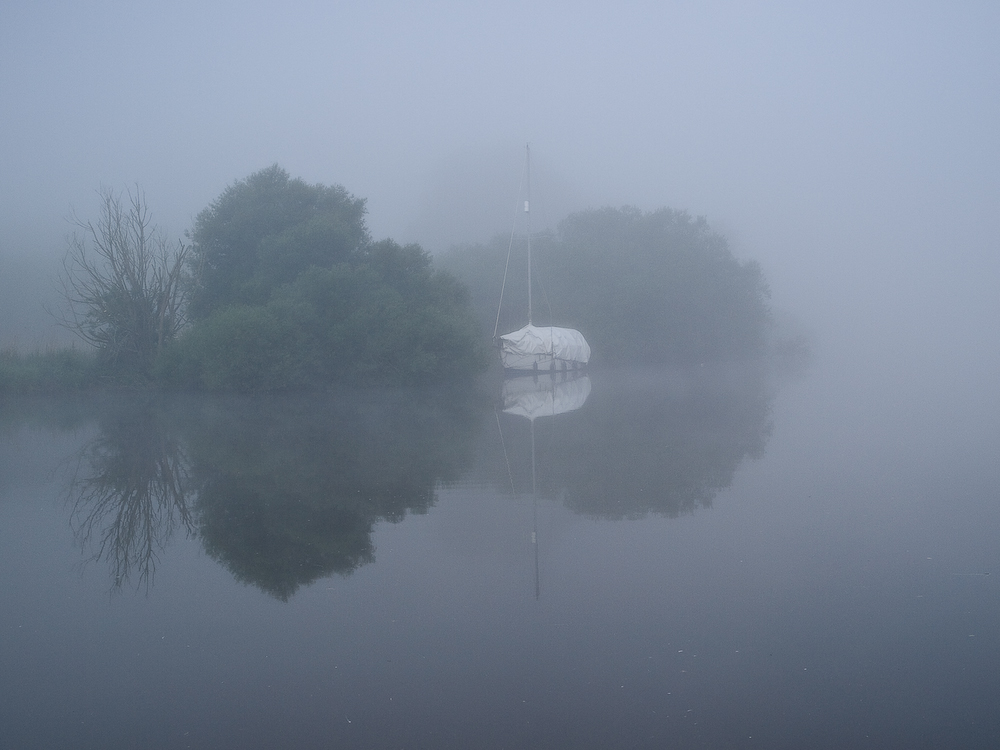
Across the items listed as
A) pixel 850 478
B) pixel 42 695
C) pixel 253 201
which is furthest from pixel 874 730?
pixel 253 201

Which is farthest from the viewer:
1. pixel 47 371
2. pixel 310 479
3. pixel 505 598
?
pixel 47 371

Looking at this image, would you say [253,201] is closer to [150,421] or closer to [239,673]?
[150,421]

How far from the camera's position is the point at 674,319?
48.7 m

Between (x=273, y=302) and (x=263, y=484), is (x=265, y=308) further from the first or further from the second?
(x=263, y=484)

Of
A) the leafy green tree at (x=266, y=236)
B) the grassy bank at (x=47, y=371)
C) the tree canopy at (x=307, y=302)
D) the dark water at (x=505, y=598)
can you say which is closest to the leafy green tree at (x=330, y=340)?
the tree canopy at (x=307, y=302)

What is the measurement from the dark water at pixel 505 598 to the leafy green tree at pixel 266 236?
56.1ft

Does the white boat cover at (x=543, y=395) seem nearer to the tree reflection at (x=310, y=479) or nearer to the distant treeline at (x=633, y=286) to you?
the tree reflection at (x=310, y=479)

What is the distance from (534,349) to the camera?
3419cm

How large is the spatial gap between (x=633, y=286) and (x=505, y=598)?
1664 inches

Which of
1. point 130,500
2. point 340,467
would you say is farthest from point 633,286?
point 130,500

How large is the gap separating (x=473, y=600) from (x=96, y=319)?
84.3 feet

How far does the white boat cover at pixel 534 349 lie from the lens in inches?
1345

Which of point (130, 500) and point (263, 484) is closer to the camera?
point (130, 500)

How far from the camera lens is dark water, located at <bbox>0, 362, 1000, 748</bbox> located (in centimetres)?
390
